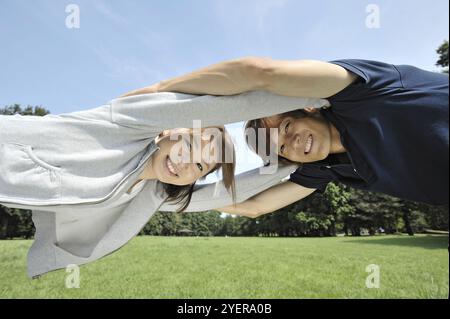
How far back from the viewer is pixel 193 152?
2.25 meters

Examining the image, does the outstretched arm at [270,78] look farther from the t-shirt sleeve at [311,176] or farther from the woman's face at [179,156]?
the t-shirt sleeve at [311,176]

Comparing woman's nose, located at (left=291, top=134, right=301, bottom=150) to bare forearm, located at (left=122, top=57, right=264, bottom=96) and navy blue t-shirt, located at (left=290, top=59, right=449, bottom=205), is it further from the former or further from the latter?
bare forearm, located at (left=122, top=57, right=264, bottom=96)

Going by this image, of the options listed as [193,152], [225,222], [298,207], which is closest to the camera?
[193,152]

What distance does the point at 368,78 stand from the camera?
1.62 m

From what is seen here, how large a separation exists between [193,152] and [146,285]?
3923mm

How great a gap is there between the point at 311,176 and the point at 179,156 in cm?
105

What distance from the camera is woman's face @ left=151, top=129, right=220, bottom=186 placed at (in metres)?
2.20

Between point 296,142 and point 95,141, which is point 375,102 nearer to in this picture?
point 296,142

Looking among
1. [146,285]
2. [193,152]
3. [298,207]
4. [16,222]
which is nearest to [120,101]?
[193,152]

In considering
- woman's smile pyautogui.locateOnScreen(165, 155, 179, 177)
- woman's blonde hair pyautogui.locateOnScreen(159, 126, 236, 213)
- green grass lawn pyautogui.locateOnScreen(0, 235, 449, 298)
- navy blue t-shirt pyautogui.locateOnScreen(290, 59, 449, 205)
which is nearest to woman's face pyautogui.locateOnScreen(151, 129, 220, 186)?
woman's smile pyautogui.locateOnScreen(165, 155, 179, 177)

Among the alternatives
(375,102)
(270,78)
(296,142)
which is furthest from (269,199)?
(270,78)

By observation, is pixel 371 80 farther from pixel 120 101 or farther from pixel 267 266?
pixel 267 266

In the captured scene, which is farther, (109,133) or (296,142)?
(296,142)

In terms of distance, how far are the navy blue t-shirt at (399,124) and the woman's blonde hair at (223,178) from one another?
35.2 inches
